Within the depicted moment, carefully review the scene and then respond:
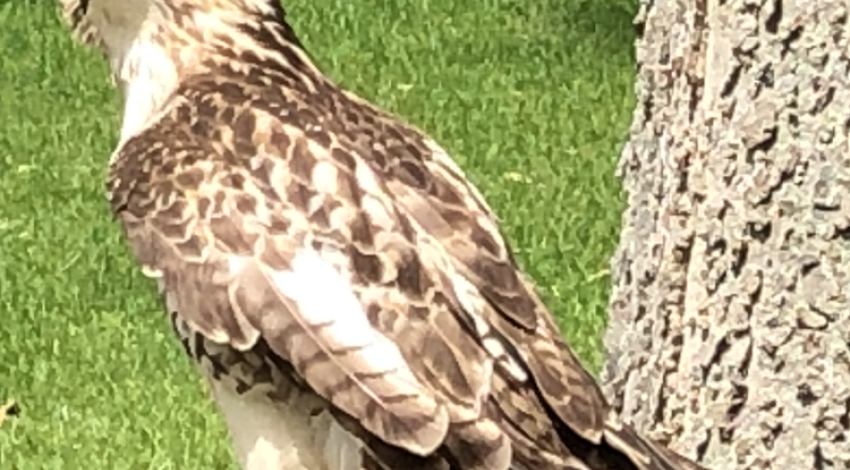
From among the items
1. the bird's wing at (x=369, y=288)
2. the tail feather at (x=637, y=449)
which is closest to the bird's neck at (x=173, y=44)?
the bird's wing at (x=369, y=288)

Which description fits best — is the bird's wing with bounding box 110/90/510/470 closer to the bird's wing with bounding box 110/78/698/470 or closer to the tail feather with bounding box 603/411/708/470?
the bird's wing with bounding box 110/78/698/470

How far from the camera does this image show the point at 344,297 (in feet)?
10.3

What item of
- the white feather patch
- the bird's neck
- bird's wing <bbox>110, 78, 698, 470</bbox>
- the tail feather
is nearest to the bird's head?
the bird's neck

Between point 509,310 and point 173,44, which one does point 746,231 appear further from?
point 173,44

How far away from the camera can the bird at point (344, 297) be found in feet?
10.1

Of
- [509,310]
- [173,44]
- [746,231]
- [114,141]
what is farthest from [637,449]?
[114,141]

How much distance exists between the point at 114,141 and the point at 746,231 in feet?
15.7

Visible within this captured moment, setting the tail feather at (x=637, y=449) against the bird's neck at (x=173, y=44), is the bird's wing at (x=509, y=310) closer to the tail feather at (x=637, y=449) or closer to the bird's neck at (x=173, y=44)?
the tail feather at (x=637, y=449)

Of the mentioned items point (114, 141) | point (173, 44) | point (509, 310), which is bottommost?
point (114, 141)

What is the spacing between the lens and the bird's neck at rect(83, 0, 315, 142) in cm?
360

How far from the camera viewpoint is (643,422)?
3896mm

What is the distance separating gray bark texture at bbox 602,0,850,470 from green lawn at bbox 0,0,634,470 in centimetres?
214

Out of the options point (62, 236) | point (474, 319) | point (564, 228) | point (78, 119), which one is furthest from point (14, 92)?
point (474, 319)

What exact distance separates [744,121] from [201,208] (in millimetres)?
850
